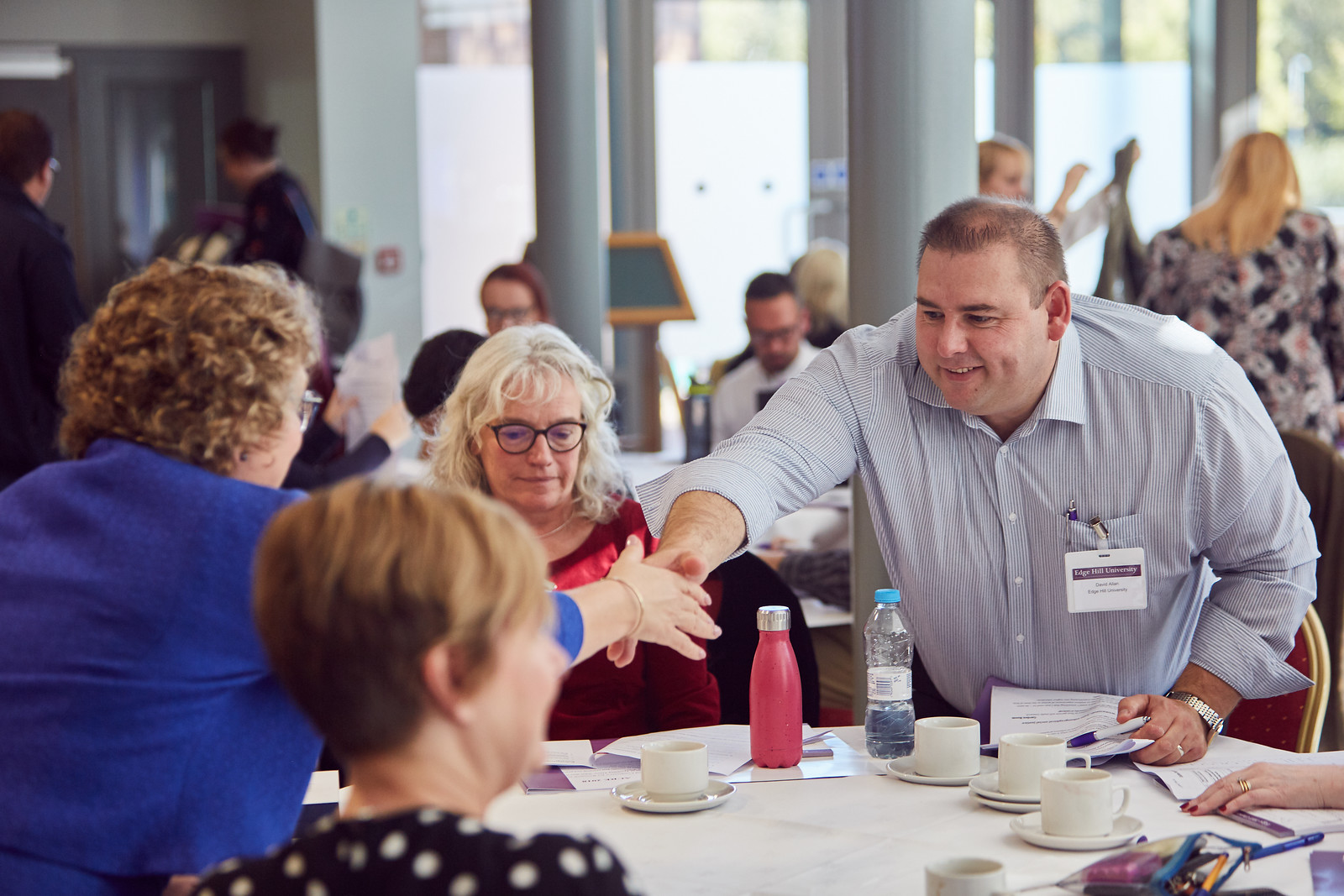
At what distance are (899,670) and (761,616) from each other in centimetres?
22

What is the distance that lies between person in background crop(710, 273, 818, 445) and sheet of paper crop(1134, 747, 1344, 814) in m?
3.35

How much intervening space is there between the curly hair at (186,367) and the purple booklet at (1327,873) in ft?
4.09

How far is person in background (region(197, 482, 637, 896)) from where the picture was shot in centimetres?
98

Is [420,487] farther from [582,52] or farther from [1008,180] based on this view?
[582,52]

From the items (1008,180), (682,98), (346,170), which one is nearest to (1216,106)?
(682,98)

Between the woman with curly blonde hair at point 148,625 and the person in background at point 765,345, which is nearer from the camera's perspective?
the woman with curly blonde hair at point 148,625

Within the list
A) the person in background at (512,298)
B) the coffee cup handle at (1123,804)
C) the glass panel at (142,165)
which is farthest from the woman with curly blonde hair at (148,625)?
the glass panel at (142,165)

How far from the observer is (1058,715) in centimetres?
209

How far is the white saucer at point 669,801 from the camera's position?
176cm

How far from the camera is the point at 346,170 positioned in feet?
26.1

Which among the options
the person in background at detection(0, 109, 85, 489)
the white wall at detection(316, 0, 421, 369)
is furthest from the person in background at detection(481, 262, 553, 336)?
the white wall at detection(316, 0, 421, 369)

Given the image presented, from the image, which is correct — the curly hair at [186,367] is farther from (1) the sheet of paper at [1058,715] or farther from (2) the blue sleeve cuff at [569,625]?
(1) the sheet of paper at [1058,715]

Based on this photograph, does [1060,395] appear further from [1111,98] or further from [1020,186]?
[1111,98]

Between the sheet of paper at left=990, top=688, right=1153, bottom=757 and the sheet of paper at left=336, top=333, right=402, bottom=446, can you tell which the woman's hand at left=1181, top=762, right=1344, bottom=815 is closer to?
the sheet of paper at left=990, top=688, right=1153, bottom=757
